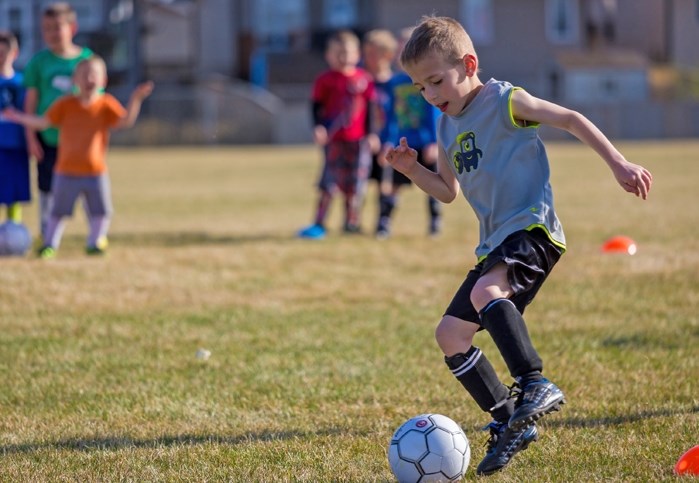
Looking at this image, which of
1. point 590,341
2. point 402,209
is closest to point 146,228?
point 402,209

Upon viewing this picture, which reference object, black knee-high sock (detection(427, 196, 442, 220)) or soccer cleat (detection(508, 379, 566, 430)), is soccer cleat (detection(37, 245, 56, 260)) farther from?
soccer cleat (detection(508, 379, 566, 430))

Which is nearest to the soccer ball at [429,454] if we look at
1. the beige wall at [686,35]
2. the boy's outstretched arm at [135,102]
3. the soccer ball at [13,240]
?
the boy's outstretched arm at [135,102]

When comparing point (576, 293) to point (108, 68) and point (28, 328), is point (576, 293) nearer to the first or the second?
point (28, 328)

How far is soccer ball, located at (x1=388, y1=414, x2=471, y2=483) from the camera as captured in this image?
379 centimetres

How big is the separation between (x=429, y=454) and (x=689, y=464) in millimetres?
915

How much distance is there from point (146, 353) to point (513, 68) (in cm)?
3628

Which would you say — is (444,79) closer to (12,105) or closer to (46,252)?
(46,252)

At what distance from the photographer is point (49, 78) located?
33.5 ft

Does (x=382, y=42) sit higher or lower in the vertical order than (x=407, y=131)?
higher

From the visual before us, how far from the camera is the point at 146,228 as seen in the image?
1284cm

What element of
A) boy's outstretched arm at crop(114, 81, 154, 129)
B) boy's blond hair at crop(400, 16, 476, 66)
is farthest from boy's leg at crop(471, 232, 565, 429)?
boy's outstretched arm at crop(114, 81, 154, 129)

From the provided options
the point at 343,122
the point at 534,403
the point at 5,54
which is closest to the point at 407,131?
the point at 343,122

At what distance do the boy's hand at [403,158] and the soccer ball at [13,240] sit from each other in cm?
601

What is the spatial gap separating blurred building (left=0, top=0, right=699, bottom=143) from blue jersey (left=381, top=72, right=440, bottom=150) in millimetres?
24028
